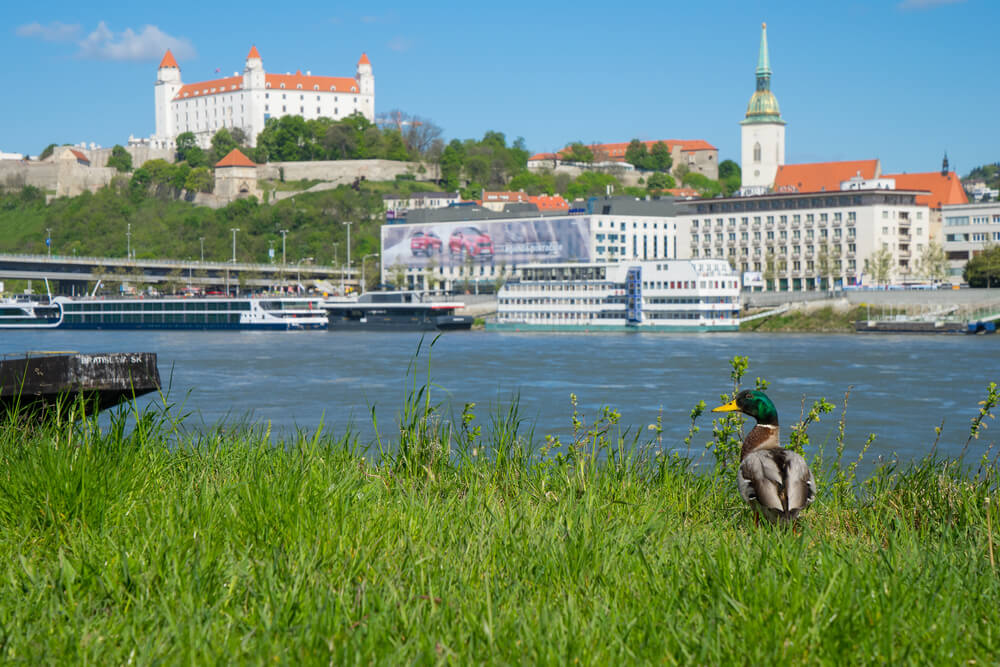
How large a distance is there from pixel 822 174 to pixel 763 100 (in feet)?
40.4

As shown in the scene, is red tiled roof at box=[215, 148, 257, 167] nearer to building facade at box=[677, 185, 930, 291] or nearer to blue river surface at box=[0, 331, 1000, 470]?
building facade at box=[677, 185, 930, 291]

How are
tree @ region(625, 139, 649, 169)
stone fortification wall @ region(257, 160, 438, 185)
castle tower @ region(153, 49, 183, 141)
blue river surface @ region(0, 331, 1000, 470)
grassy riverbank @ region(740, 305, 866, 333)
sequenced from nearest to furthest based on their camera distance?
blue river surface @ region(0, 331, 1000, 470)
grassy riverbank @ region(740, 305, 866, 333)
stone fortification wall @ region(257, 160, 438, 185)
tree @ region(625, 139, 649, 169)
castle tower @ region(153, 49, 183, 141)

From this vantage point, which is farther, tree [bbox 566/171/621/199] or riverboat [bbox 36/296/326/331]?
tree [bbox 566/171/621/199]

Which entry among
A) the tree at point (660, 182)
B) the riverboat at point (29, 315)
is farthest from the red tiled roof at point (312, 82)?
the riverboat at point (29, 315)

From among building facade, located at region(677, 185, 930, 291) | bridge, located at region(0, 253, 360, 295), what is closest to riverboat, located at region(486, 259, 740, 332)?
building facade, located at region(677, 185, 930, 291)

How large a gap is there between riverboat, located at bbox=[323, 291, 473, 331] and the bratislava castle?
72.1 m

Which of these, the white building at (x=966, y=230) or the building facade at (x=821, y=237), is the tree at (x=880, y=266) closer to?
the building facade at (x=821, y=237)

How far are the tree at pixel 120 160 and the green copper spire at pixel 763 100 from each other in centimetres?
7061

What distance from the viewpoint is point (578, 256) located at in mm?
85375

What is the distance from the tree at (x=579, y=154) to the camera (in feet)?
448

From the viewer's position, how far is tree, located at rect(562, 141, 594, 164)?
13650 cm

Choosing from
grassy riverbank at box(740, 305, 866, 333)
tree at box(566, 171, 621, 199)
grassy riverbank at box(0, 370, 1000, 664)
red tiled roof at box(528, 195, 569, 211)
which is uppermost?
tree at box(566, 171, 621, 199)

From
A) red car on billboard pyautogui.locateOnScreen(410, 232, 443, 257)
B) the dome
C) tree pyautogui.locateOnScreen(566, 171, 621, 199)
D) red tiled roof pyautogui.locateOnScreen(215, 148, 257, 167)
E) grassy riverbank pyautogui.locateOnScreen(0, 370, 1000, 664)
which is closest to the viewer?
grassy riverbank pyautogui.locateOnScreen(0, 370, 1000, 664)

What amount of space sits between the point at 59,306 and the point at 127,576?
235 feet
